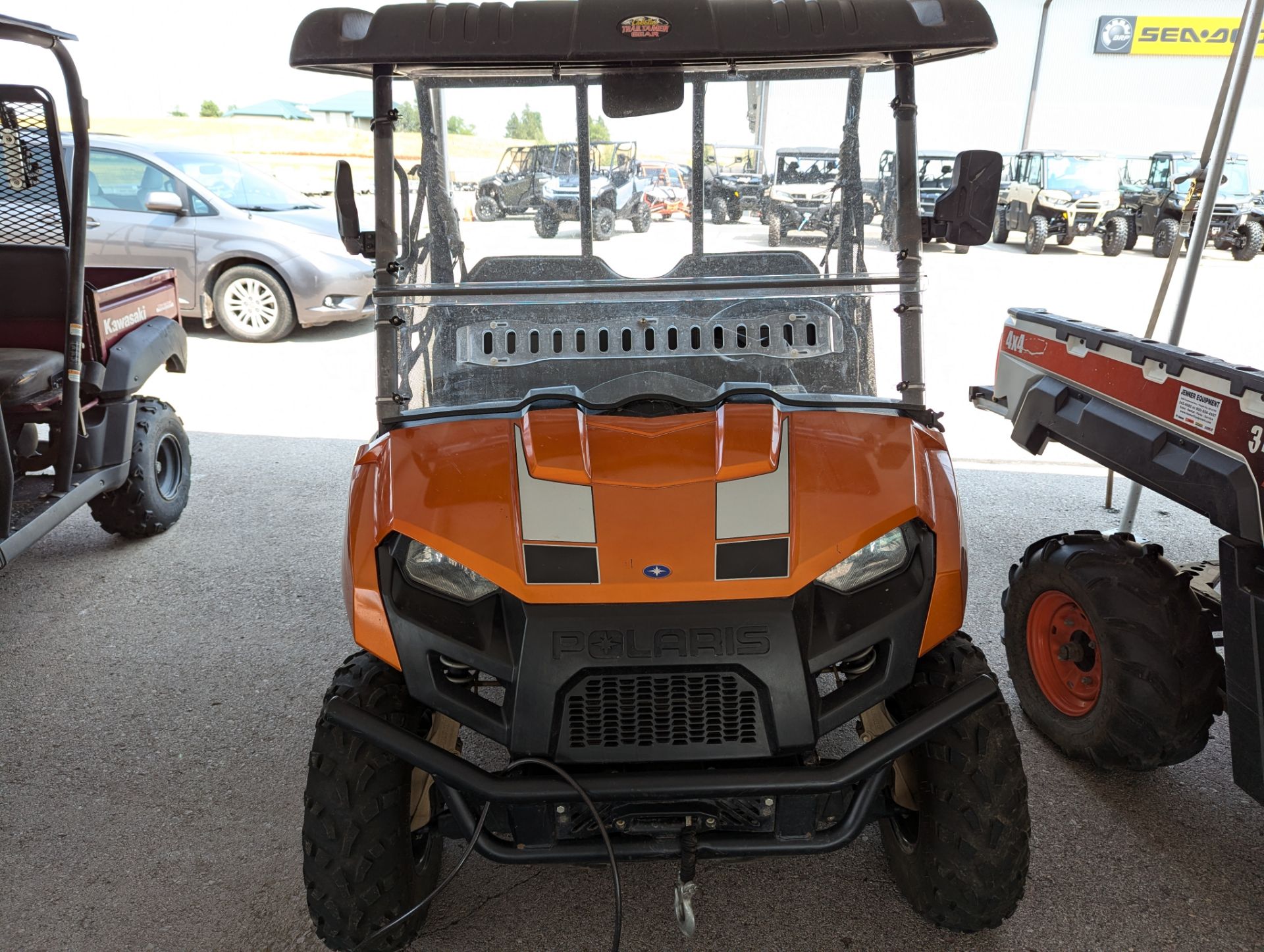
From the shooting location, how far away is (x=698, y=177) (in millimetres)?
2277

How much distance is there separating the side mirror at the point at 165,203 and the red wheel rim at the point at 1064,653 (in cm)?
714

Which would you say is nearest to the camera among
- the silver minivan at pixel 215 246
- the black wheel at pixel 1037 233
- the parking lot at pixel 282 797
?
the parking lot at pixel 282 797

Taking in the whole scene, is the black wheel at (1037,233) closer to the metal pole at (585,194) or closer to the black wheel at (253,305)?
the black wheel at (253,305)

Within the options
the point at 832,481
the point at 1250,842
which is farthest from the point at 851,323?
the point at 1250,842

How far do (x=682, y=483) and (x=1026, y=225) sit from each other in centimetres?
1663

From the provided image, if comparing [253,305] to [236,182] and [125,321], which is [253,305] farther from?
[125,321]

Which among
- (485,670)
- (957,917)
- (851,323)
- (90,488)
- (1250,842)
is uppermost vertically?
(851,323)

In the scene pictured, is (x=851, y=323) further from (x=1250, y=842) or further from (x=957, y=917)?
(x=1250, y=842)

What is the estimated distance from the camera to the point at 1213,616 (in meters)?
2.33

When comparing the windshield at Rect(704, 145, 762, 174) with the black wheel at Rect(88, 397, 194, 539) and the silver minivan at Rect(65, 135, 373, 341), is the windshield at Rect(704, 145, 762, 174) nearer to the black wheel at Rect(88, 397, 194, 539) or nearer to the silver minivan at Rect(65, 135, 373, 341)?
the black wheel at Rect(88, 397, 194, 539)

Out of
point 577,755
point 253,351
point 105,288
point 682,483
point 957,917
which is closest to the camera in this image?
point 577,755

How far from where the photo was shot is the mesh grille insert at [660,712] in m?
1.62

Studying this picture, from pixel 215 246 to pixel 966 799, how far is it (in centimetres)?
762

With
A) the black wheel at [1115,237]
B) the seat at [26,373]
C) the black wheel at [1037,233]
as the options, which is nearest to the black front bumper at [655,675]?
the seat at [26,373]
